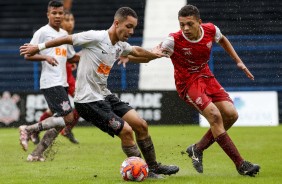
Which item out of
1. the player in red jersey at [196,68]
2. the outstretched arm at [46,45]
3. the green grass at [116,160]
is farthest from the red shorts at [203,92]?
the outstretched arm at [46,45]

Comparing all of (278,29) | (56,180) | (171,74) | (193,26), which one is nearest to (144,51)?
(193,26)

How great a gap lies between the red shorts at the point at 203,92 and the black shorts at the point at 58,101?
223cm

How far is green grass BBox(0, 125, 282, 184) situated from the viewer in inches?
306

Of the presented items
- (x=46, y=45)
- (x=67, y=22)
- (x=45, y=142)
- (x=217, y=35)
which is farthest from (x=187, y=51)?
(x=67, y=22)

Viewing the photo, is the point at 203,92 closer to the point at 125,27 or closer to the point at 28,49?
the point at 125,27

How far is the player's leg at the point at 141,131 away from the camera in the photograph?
7.77 meters

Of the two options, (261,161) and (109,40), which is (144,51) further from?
(261,161)

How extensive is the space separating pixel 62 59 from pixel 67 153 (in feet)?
4.58

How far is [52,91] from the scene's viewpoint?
1050 cm

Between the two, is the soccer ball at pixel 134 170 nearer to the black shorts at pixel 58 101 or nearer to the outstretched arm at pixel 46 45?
the outstretched arm at pixel 46 45

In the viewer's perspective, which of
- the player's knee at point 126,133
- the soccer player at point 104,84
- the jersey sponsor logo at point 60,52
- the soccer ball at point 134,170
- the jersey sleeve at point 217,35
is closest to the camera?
the soccer ball at point 134,170

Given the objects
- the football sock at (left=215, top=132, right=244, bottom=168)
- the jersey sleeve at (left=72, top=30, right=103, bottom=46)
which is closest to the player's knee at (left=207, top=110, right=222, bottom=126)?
the football sock at (left=215, top=132, right=244, bottom=168)

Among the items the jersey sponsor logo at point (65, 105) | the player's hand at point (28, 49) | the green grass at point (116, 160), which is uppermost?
the player's hand at point (28, 49)

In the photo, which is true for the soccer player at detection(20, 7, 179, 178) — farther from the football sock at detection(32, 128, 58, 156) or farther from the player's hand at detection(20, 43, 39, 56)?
the football sock at detection(32, 128, 58, 156)
